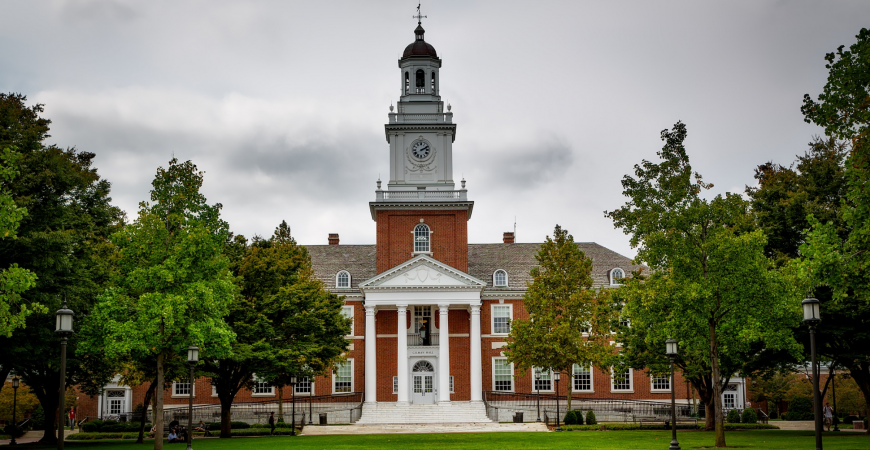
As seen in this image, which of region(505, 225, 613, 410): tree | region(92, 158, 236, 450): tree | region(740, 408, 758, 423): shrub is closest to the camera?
region(92, 158, 236, 450): tree

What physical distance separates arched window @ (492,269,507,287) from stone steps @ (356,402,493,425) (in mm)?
10910

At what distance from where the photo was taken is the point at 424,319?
185ft

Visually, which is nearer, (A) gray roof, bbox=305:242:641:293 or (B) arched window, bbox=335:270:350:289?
(B) arched window, bbox=335:270:350:289

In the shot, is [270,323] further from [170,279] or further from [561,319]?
[561,319]

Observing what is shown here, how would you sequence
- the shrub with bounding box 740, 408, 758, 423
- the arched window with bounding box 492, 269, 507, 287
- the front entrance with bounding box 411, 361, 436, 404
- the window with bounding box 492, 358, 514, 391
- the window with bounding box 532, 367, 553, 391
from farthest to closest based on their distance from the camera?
the arched window with bounding box 492, 269, 507, 287 → the window with bounding box 492, 358, 514, 391 → the window with bounding box 532, 367, 553, 391 → the front entrance with bounding box 411, 361, 436, 404 → the shrub with bounding box 740, 408, 758, 423

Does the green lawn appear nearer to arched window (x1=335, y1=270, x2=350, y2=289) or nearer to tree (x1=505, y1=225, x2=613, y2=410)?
tree (x1=505, y1=225, x2=613, y2=410)

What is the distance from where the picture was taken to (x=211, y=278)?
97.3 feet

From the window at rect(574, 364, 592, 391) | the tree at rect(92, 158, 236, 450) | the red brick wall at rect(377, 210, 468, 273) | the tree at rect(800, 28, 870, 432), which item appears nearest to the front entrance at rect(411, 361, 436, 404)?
the red brick wall at rect(377, 210, 468, 273)

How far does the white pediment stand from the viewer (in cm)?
5275

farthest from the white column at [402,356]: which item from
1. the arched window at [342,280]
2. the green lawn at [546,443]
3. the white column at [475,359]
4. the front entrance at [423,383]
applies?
the green lawn at [546,443]

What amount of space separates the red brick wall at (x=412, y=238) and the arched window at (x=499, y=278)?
4321 millimetres

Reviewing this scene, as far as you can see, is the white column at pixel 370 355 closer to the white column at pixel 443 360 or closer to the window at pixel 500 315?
the white column at pixel 443 360

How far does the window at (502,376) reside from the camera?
2263 inches

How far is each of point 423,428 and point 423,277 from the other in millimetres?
12164
